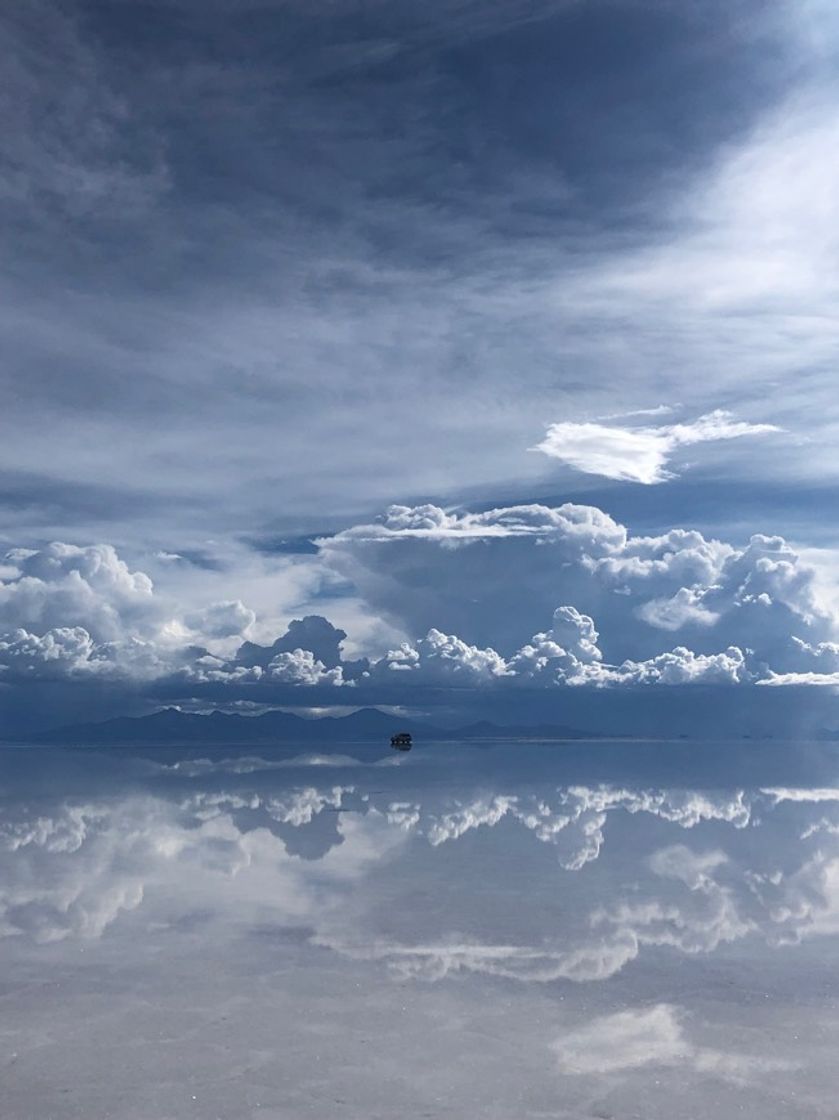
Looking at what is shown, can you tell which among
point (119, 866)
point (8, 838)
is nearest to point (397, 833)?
point (119, 866)

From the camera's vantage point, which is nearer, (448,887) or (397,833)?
(448,887)

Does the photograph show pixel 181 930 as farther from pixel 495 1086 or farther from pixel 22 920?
pixel 495 1086

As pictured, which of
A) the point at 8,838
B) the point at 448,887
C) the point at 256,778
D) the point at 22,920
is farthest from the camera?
the point at 256,778

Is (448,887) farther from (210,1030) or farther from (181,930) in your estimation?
(210,1030)

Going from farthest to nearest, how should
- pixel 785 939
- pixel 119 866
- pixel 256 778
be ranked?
1. pixel 256 778
2. pixel 119 866
3. pixel 785 939

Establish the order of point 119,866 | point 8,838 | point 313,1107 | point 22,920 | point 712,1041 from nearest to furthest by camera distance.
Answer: point 313,1107 → point 712,1041 → point 22,920 → point 119,866 → point 8,838

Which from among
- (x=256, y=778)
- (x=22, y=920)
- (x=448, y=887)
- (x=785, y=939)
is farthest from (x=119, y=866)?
(x=256, y=778)
